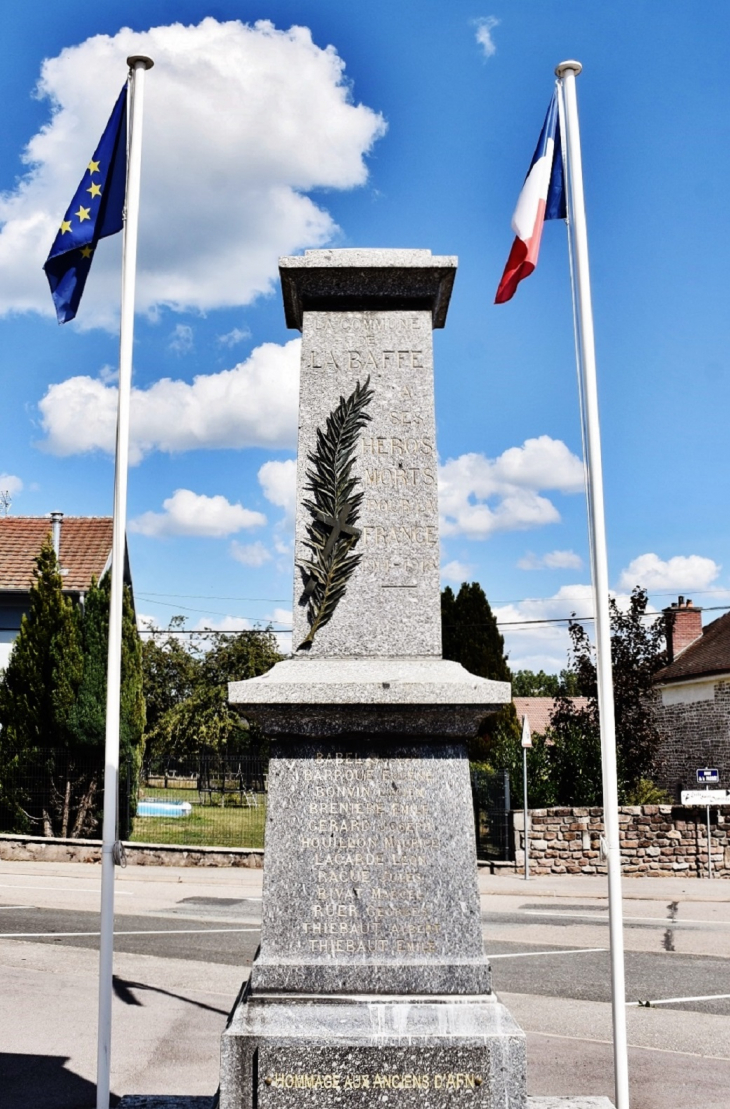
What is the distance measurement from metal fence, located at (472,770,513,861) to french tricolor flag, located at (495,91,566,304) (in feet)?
43.8

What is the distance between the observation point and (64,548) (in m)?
25.9

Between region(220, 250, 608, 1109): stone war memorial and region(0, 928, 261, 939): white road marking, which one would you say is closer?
region(220, 250, 608, 1109): stone war memorial

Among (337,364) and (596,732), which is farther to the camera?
(596,732)

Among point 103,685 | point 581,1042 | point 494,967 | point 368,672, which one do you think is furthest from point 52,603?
point 368,672

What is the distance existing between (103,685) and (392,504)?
48.6 feet

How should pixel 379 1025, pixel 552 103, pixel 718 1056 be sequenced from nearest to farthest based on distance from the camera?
pixel 379 1025, pixel 552 103, pixel 718 1056

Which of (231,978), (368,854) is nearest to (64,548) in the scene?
(231,978)

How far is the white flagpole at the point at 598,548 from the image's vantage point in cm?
509

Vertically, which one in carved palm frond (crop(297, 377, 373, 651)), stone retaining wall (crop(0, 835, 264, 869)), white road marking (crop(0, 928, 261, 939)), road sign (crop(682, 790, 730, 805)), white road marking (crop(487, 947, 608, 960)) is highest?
carved palm frond (crop(297, 377, 373, 651))

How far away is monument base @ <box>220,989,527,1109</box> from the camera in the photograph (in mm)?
4203

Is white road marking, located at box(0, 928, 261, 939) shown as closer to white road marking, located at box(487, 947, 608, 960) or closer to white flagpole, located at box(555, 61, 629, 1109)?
white road marking, located at box(487, 947, 608, 960)

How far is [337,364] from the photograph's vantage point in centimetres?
516

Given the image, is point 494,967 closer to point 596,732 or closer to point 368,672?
point 368,672

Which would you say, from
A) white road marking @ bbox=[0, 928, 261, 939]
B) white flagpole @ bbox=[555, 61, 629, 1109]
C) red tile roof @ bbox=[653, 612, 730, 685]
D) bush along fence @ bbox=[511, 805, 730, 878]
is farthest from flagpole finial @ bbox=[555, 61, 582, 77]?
red tile roof @ bbox=[653, 612, 730, 685]
